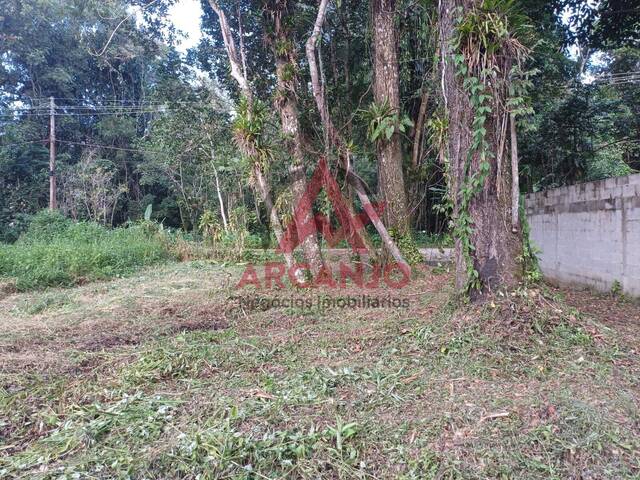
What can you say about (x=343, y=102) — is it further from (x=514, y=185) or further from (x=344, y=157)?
(x=514, y=185)

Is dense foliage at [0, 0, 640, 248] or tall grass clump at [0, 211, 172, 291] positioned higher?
dense foliage at [0, 0, 640, 248]

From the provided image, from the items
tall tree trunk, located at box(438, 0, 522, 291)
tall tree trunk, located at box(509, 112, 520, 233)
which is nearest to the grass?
tall tree trunk, located at box(438, 0, 522, 291)

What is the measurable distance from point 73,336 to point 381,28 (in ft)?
17.8

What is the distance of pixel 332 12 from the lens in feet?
22.3

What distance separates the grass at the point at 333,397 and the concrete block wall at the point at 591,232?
1823 millimetres

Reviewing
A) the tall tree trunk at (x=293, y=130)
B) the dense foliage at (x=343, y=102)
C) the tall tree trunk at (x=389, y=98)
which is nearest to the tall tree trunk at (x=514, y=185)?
the dense foliage at (x=343, y=102)

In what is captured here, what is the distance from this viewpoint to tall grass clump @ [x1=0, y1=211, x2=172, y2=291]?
6.30m

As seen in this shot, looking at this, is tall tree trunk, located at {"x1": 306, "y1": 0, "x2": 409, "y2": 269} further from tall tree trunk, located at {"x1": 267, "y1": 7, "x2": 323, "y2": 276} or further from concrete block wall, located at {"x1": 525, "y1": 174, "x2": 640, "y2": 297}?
concrete block wall, located at {"x1": 525, "y1": 174, "x2": 640, "y2": 297}

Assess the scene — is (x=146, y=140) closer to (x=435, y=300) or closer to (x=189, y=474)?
(x=435, y=300)

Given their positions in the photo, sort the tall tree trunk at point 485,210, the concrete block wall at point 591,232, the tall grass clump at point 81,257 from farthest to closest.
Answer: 1. the tall grass clump at point 81,257
2. the concrete block wall at point 591,232
3. the tall tree trunk at point 485,210

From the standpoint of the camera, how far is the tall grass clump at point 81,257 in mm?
6305
